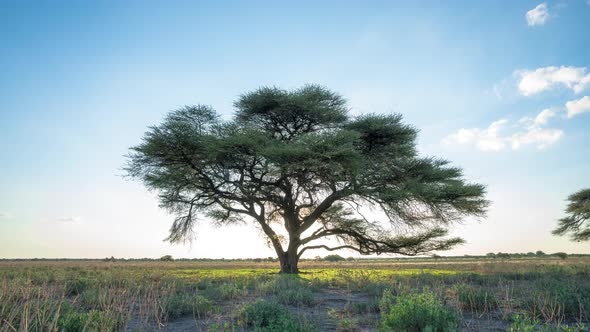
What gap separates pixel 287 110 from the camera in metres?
21.8

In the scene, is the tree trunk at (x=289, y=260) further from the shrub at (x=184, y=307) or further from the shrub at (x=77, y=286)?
the shrub at (x=184, y=307)

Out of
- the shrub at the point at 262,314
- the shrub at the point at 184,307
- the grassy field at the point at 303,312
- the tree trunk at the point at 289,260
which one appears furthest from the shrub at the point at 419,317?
the tree trunk at the point at 289,260

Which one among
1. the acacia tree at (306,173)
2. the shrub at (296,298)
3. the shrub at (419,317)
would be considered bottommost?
the shrub at (296,298)

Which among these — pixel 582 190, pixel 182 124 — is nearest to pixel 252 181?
pixel 182 124

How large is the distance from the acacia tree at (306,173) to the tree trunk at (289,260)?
5 cm

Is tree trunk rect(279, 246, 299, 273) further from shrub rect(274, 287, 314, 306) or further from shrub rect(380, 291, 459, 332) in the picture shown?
shrub rect(380, 291, 459, 332)

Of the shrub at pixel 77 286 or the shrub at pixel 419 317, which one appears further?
the shrub at pixel 77 286

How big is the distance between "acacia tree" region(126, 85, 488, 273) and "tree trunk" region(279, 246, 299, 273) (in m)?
0.05

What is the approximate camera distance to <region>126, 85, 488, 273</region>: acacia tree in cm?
1916

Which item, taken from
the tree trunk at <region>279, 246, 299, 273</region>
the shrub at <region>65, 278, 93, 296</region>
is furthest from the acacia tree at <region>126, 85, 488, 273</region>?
the shrub at <region>65, 278, 93, 296</region>

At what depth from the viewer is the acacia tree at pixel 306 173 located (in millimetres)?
19156

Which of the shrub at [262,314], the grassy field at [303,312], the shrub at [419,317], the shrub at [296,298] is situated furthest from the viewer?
the shrub at [296,298]

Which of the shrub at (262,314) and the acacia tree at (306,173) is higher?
the acacia tree at (306,173)

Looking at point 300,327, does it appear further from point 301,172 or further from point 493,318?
point 301,172
